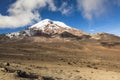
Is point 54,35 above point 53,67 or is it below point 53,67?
above

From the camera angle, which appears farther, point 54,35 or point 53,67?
point 54,35

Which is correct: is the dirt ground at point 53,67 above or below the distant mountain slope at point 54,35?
below

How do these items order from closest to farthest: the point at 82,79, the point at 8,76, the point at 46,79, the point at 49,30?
1. the point at 8,76
2. the point at 46,79
3. the point at 82,79
4. the point at 49,30

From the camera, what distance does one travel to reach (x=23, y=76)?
59.5 feet

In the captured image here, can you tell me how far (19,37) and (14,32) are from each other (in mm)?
18371

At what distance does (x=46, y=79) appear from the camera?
19828 mm

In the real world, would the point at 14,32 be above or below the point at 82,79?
above

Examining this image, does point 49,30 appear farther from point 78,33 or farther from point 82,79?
point 82,79

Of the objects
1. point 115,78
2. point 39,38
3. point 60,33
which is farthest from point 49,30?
point 115,78

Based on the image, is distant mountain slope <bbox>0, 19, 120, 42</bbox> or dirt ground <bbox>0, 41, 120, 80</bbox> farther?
distant mountain slope <bbox>0, 19, 120, 42</bbox>

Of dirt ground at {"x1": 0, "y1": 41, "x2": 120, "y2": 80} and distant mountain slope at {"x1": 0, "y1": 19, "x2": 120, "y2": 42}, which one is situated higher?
distant mountain slope at {"x1": 0, "y1": 19, "x2": 120, "y2": 42}

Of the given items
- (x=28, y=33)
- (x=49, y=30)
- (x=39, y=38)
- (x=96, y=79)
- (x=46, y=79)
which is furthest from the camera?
(x=49, y=30)

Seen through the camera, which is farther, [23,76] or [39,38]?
[39,38]

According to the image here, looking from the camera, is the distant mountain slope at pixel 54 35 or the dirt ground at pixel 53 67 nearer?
the dirt ground at pixel 53 67
